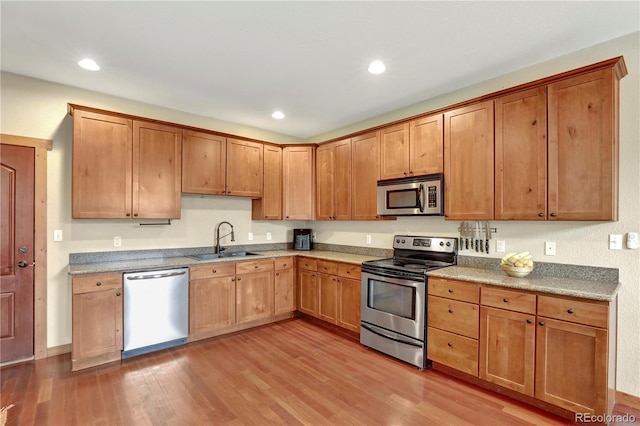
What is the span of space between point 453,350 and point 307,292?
2.06m

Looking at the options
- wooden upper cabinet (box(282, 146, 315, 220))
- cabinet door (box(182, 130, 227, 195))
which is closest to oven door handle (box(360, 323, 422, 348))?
wooden upper cabinet (box(282, 146, 315, 220))

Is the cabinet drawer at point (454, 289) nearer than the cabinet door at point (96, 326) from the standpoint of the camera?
Yes

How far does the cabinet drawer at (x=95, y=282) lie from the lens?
9.59 ft

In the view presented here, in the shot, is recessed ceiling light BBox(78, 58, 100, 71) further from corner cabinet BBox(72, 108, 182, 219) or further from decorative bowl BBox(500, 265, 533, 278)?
decorative bowl BBox(500, 265, 533, 278)

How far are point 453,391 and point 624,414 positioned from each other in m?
1.15

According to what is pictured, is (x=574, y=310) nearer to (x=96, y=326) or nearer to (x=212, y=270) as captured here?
(x=212, y=270)

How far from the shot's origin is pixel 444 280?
2.84m

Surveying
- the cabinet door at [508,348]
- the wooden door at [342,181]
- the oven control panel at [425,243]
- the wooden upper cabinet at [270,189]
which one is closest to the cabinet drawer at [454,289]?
the cabinet door at [508,348]

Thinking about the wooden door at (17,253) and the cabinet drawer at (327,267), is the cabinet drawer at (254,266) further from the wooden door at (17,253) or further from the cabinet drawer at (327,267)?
the wooden door at (17,253)

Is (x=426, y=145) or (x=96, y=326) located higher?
(x=426, y=145)

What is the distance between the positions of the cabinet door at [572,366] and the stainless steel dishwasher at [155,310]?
3333 millimetres

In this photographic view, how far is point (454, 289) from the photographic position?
2.77 meters

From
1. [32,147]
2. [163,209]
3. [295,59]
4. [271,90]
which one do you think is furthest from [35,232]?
[295,59]

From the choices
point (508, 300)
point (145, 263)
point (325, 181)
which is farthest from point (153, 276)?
point (508, 300)
